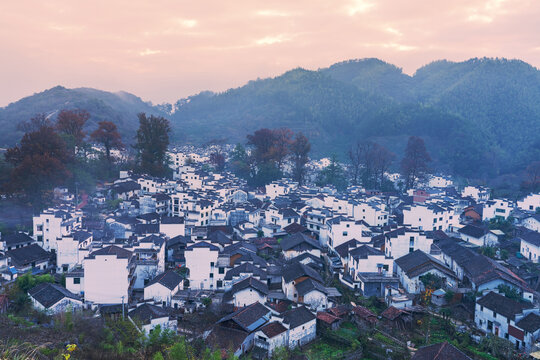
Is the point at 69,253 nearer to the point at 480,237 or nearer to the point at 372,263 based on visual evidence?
the point at 372,263

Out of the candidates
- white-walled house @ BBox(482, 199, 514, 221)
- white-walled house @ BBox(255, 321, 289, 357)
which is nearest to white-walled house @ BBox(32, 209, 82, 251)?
white-walled house @ BBox(255, 321, 289, 357)

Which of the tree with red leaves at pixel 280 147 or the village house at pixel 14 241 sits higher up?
the tree with red leaves at pixel 280 147

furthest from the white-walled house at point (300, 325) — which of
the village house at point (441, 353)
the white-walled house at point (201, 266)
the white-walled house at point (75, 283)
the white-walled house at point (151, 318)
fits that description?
the white-walled house at point (75, 283)

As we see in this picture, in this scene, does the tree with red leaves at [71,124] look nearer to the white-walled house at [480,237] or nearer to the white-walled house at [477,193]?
the white-walled house at [480,237]

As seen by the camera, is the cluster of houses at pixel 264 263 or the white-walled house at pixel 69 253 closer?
the cluster of houses at pixel 264 263

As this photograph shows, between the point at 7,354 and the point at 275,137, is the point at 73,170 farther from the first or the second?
the point at 7,354
